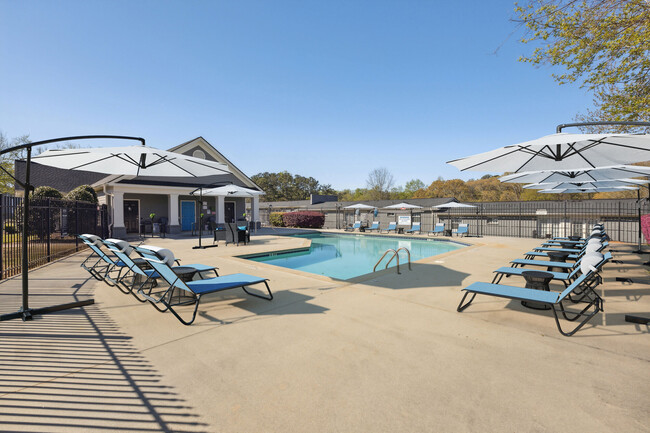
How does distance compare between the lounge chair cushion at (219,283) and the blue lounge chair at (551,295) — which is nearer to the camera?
the blue lounge chair at (551,295)

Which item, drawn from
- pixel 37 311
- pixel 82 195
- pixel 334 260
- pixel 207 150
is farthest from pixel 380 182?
pixel 37 311

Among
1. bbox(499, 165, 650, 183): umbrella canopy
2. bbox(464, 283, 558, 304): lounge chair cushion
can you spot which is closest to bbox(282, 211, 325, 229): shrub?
bbox(499, 165, 650, 183): umbrella canopy

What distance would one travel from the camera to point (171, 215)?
19.1m

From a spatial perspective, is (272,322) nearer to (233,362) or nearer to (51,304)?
(233,362)

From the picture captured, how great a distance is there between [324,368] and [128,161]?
263 inches

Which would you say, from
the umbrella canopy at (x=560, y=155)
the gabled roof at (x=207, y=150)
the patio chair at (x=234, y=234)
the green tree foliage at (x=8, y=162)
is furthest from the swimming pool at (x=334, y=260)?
the green tree foliage at (x=8, y=162)

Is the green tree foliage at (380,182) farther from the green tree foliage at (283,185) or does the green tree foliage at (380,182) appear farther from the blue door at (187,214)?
the blue door at (187,214)

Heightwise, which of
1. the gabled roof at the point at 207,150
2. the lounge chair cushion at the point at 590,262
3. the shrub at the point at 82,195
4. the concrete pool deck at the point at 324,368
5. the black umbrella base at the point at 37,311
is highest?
the gabled roof at the point at 207,150

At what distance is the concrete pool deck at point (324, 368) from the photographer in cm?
205

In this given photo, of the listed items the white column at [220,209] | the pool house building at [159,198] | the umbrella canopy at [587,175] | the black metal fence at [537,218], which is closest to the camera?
the umbrella canopy at [587,175]

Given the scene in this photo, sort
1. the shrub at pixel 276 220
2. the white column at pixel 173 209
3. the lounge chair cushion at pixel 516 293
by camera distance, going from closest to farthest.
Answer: the lounge chair cushion at pixel 516 293, the white column at pixel 173 209, the shrub at pixel 276 220

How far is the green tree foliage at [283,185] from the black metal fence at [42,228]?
50012 millimetres

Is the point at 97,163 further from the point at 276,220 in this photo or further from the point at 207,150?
the point at 276,220

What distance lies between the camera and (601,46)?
8.16m
